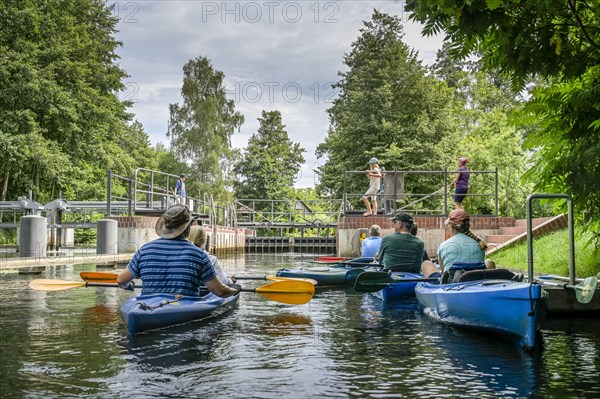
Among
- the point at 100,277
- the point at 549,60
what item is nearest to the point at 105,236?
the point at 100,277

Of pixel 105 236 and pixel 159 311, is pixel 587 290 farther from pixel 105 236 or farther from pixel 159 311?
pixel 105 236

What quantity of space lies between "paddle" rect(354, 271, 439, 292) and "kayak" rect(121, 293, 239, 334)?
2.18m

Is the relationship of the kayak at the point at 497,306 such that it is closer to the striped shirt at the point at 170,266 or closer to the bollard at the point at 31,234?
the striped shirt at the point at 170,266

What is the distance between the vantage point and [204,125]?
152 feet

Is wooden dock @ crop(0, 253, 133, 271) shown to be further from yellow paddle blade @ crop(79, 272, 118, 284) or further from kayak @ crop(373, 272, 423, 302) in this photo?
kayak @ crop(373, 272, 423, 302)

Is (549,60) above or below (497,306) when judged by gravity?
above

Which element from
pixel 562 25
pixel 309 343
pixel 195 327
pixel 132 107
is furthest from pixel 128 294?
pixel 132 107

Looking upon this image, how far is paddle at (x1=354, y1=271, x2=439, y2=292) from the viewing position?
27.3 ft

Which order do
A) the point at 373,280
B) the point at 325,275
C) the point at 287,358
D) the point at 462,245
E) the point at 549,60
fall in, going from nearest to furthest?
the point at 549,60, the point at 287,358, the point at 462,245, the point at 373,280, the point at 325,275

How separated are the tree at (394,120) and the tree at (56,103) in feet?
42.1

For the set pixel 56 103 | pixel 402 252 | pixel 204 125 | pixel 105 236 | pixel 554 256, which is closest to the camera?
pixel 402 252

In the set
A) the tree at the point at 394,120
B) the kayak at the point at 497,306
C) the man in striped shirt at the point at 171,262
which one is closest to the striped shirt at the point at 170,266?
the man in striped shirt at the point at 171,262

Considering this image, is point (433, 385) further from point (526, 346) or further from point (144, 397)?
point (144, 397)

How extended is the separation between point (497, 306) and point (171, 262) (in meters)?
3.19
